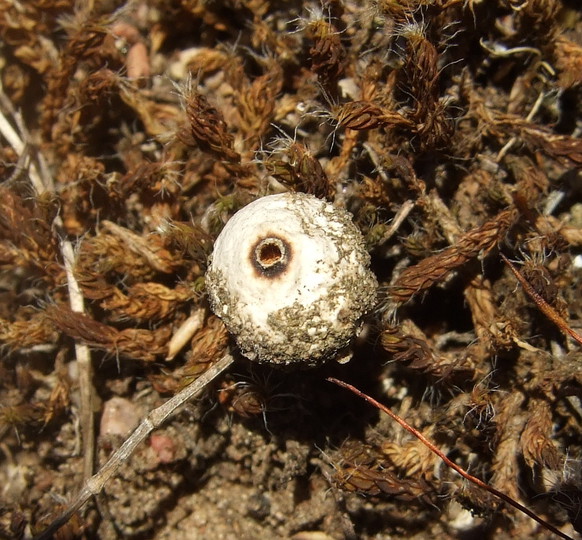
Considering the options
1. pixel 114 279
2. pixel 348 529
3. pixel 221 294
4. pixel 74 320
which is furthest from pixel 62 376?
pixel 348 529

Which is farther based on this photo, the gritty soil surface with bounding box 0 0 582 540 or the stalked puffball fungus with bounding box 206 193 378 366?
the gritty soil surface with bounding box 0 0 582 540

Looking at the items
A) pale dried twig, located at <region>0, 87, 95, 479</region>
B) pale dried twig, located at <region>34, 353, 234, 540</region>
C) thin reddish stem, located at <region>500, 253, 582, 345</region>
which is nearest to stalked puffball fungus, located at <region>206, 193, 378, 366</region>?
pale dried twig, located at <region>34, 353, 234, 540</region>

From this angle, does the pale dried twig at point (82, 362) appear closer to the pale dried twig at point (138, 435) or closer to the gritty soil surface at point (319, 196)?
the gritty soil surface at point (319, 196)

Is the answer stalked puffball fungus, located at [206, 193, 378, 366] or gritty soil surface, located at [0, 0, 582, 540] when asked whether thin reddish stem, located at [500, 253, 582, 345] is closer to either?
gritty soil surface, located at [0, 0, 582, 540]

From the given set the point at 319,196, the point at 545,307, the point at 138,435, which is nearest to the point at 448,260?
the point at 545,307

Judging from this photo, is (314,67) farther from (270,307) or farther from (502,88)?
(270,307)

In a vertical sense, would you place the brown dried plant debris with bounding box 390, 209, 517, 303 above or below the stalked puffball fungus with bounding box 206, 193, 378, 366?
below
